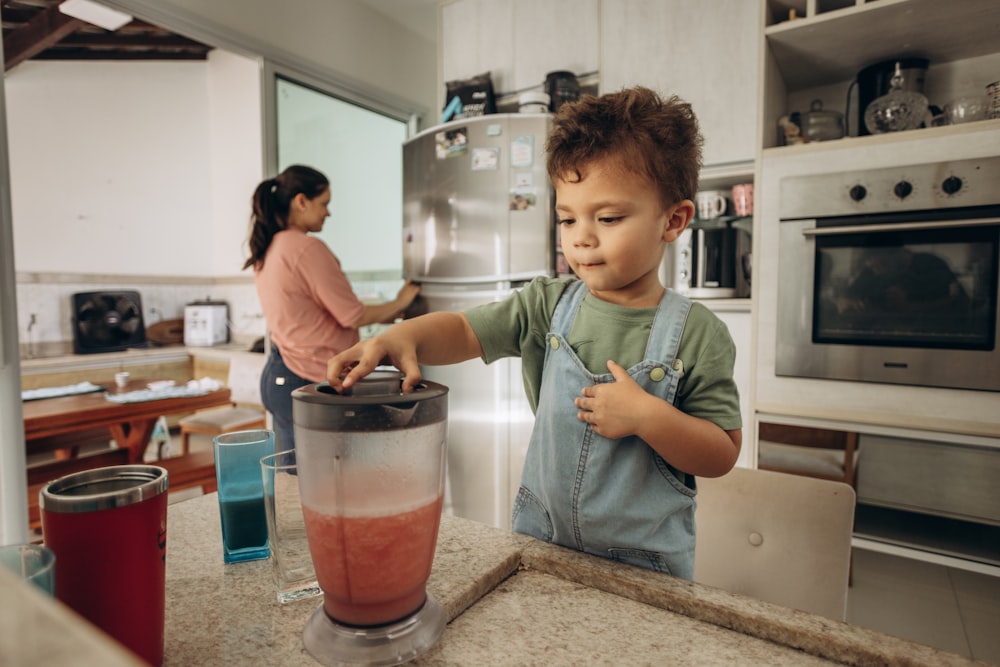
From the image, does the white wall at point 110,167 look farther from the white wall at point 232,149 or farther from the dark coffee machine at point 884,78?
the dark coffee machine at point 884,78

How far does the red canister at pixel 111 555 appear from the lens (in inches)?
17.4

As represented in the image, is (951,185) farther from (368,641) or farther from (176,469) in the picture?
(176,469)

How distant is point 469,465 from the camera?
Result: 256 centimetres

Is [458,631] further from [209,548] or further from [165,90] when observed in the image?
[165,90]

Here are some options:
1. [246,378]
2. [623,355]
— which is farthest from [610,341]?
[246,378]

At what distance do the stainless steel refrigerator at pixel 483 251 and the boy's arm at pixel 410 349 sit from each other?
4.85 ft

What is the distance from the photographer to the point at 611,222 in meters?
0.74

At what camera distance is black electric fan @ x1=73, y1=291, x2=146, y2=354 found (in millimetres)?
4262

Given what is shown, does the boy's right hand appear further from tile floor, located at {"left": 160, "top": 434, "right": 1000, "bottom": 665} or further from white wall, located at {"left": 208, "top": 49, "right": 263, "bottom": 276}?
white wall, located at {"left": 208, "top": 49, "right": 263, "bottom": 276}

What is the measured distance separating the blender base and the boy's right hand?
21 centimetres

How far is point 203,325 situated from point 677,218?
4.62 meters

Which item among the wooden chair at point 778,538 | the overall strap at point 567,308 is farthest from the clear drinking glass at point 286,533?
the wooden chair at point 778,538

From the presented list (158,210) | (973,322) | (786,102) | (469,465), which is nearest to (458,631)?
(973,322)

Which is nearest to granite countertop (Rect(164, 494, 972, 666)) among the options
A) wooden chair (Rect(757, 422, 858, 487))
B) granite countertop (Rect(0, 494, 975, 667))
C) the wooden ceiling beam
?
granite countertop (Rect(0, 494, 975, 667))
